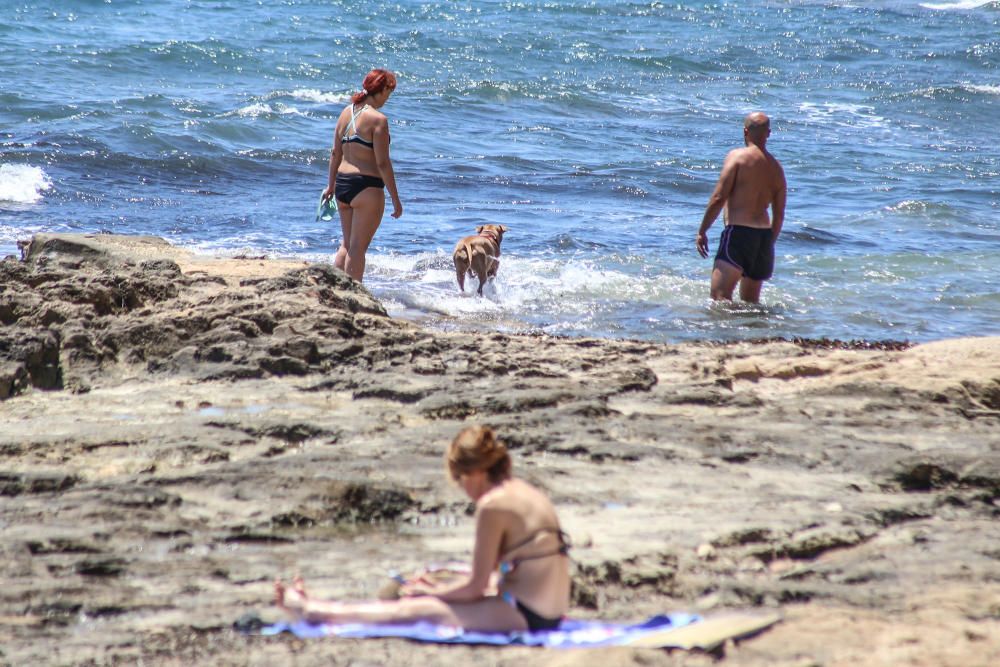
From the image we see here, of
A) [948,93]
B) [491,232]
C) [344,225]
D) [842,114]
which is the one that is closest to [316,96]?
[842,114]

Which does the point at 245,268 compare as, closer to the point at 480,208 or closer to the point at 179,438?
the point at 179,438

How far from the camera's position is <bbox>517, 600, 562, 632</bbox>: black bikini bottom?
339 cm

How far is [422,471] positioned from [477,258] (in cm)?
490

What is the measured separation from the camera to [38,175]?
44.0 feet

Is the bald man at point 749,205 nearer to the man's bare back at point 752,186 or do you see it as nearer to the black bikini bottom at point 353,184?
the man's bare back at point 752,186

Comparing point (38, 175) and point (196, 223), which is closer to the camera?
point (196, 223)

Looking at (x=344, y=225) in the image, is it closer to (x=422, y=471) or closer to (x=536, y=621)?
(x=422, y=471)

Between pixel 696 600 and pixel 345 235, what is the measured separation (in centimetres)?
513

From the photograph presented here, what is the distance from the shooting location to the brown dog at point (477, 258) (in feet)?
30.2

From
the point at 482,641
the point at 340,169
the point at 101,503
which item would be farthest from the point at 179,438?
the point at 340,169

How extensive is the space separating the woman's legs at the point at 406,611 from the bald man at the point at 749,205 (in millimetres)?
5326

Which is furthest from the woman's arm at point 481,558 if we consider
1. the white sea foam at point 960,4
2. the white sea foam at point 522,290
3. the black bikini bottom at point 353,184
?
the white sea foam at point 960,4

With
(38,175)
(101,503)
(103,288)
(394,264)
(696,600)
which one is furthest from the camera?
(38,175)

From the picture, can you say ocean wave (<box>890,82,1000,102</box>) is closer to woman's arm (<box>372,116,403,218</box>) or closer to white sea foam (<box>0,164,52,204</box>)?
white sea foam (<box>0,164,52,204</box>)
